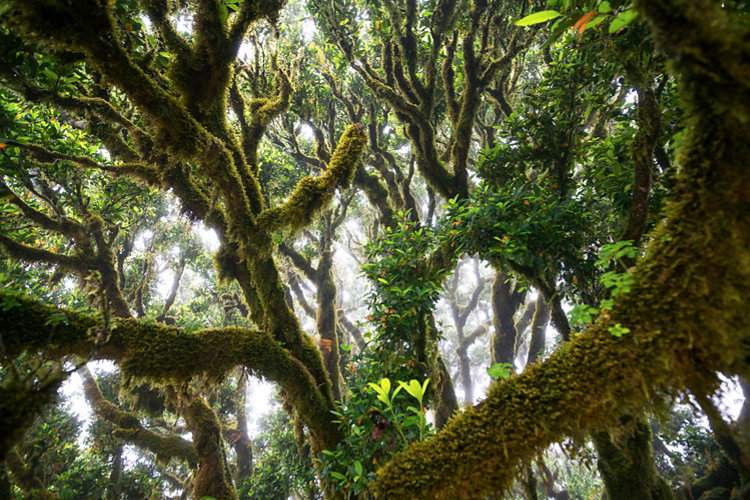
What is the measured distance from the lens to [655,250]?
127 cm

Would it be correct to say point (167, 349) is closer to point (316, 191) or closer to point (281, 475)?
point (316, 191)

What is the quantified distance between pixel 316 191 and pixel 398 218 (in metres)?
1.75

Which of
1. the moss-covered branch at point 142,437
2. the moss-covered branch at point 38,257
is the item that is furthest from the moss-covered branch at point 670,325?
the moss-covered branch at point 142,437

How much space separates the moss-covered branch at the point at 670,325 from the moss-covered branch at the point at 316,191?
7.81 ft

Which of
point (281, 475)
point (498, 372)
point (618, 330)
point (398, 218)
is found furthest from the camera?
point (281, 475)

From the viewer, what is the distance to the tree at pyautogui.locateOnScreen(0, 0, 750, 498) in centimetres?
114

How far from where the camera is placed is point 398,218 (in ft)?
15.7

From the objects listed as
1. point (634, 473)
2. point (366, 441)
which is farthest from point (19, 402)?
point (634, 473)

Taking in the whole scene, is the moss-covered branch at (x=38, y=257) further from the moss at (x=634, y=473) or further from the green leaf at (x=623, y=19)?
the moss at (x=634, y=473)

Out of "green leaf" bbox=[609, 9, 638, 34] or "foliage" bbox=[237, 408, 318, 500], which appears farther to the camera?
"foliage" bbox=[237, 408, 318, 500]

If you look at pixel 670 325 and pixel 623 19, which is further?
pixel 623 19

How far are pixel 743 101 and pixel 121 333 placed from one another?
12.3 feet

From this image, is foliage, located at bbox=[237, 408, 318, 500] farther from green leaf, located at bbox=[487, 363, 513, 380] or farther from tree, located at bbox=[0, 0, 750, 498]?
green leaf, located at bbox=[487, 363, 513, 380]

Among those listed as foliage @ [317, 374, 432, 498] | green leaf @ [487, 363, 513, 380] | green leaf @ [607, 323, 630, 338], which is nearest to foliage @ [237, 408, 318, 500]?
foliage @ [317, 374, 432, 498]
